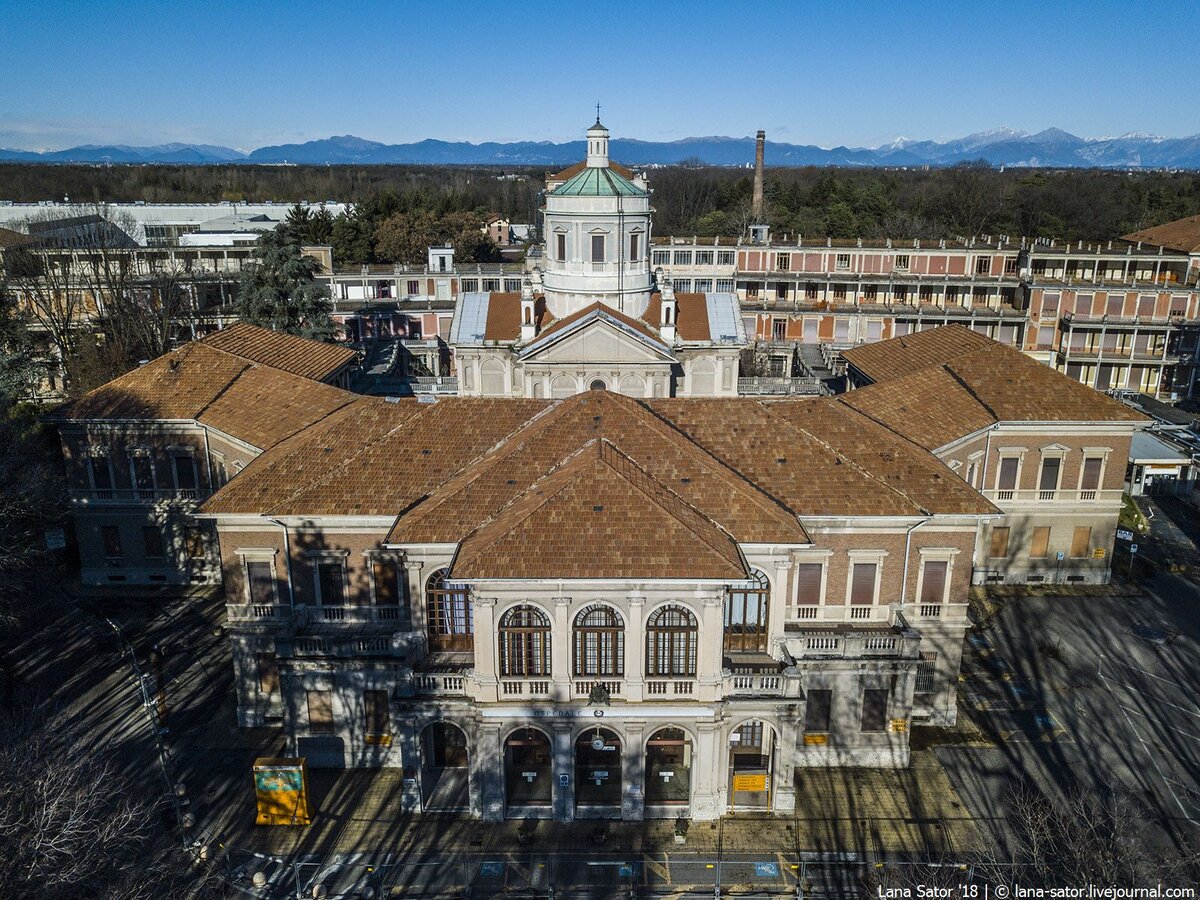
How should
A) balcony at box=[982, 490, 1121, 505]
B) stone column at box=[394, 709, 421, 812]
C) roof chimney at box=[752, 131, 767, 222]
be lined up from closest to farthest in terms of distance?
stone column at box=[394, 709, 421, 812] → balcony at box=[982, 490, 1121, 505] → roof chimney at box=[752, 131, 767, 222]

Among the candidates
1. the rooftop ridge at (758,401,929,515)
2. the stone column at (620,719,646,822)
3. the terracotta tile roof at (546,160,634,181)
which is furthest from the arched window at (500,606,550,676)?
the terracotta tile roof at (546,160,634,181)

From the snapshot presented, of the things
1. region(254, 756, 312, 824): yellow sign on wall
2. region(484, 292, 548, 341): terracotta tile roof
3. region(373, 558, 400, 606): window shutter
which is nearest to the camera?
region(254, 756, 312, 824): yellow sign on wall

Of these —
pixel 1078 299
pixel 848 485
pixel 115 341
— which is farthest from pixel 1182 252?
pixel 115 341

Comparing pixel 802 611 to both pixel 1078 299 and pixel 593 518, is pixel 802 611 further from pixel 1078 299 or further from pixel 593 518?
pixel 1078 299

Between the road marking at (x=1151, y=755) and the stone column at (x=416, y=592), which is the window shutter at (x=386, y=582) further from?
the road marking at (x=1151, y=755)

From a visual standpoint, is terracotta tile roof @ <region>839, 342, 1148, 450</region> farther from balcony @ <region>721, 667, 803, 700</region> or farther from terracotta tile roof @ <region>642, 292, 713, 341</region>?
balcony @ <region>721, 667, 803, 700</region>

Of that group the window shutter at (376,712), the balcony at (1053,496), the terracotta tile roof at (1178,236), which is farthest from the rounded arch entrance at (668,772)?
the terracotta tile roof at (1178,236)

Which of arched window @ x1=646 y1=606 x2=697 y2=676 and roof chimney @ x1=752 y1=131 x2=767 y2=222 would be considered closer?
arched window @ x1=646 y1=606 x2=697 y2=676

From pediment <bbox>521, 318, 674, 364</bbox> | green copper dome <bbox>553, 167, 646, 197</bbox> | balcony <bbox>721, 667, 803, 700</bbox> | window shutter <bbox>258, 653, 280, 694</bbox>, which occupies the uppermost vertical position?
green copper dome <bbox>553, 167, 646, 197</bbox>
